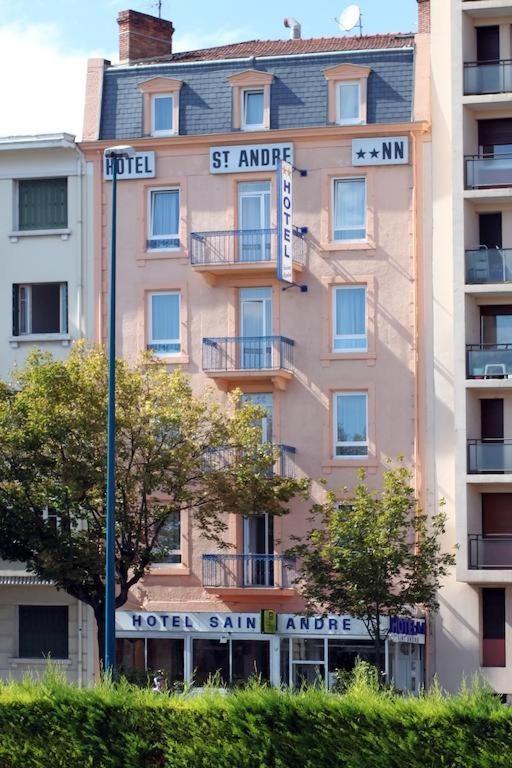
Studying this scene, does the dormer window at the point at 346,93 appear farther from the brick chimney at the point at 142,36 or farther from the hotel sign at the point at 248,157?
the brick chimney at the point at 142,36

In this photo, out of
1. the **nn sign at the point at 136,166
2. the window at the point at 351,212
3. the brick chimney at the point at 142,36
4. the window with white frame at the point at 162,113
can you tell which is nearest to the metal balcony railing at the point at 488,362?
the window at the point at 351,212

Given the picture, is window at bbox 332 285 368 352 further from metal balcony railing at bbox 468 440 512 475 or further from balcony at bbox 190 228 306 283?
metal balcony railing at bbox 468 440 512 475

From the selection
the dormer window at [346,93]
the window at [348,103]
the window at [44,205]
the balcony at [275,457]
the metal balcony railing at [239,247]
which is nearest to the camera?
the balcony at [275,457]

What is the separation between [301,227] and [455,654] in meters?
11.7

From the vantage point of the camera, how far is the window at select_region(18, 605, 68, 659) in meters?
53.9

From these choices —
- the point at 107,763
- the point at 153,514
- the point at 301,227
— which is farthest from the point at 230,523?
the point at 107,763

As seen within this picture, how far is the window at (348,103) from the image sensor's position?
5341 centimetres

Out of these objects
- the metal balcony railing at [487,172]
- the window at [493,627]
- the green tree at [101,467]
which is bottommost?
the window at [493,627]

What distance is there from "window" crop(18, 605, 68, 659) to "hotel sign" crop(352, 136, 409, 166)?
46.4 ft

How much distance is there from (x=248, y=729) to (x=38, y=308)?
98.9 ft

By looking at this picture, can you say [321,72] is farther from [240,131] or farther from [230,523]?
[230,523]

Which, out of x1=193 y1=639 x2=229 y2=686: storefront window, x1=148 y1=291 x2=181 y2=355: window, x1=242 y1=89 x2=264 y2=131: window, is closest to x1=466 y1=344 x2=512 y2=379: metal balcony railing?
x1=148 y1=291 x2=181 y2=355: window

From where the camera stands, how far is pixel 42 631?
54188 millimetres

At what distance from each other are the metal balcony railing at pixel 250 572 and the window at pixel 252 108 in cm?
1147
